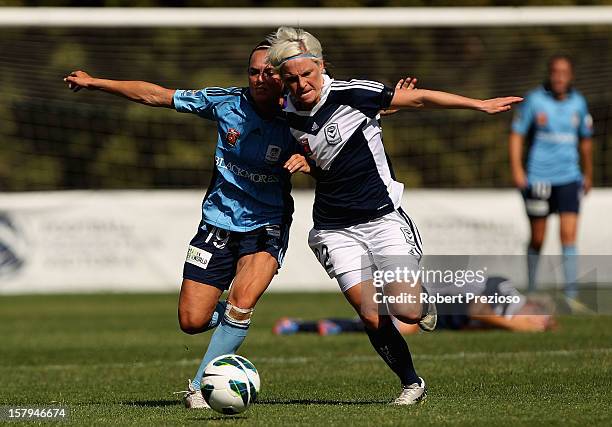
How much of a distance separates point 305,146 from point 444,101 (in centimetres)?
89

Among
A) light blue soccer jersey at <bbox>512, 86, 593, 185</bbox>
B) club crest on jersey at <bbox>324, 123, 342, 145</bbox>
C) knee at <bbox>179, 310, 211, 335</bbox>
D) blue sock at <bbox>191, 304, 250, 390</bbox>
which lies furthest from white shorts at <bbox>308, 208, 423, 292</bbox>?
light blue soccer jersey at <bbox>512, 86, 593, 185</bbox>

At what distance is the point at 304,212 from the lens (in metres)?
17.2

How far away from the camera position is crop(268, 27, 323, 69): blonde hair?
6923 mm

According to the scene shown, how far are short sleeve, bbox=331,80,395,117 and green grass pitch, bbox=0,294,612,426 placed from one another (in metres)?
1.79

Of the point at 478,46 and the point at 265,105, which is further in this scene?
the point at 478,46

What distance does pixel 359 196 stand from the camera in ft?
23.9

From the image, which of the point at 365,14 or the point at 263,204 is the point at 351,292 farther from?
the point at 365,14

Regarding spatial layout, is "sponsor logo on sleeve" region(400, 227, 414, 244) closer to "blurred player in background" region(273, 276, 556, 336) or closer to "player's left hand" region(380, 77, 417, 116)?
"player's left hand" region(380, 77, 417, 116)

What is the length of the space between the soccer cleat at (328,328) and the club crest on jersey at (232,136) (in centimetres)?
498

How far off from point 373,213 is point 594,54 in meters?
11.4

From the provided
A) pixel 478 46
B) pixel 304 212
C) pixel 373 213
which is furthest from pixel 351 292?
pixel 478 46

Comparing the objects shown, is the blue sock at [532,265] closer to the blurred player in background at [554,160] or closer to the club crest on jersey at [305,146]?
the blurred player in background at [554,160]

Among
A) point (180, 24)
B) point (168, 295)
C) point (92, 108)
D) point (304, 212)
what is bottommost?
point (168, 295)

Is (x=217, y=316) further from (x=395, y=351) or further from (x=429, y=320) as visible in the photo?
(x=429, y=320)
